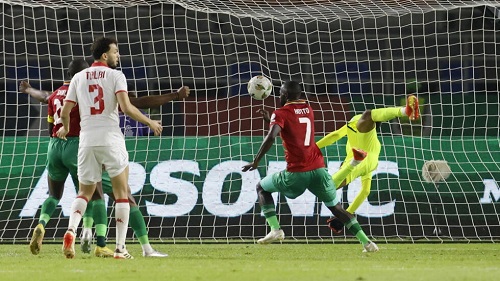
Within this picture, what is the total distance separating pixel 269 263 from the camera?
9.36 m

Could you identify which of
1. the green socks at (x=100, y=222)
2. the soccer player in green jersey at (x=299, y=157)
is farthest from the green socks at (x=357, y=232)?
the green socks at (x=100, y=222)

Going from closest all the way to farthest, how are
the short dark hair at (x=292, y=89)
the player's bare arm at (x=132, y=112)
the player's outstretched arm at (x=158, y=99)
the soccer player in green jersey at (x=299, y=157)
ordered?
the player's bare arm at (x=132, y=112) < the player's outstretched arm at (x=158, y=99) < the soccer player in green jersey at (x=299, y=157) < the short dark hair at (x=292, y=89)

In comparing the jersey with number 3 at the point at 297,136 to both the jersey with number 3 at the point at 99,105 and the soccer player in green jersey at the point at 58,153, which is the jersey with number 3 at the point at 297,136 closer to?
the soccer player in green jersey at the point at 58,153

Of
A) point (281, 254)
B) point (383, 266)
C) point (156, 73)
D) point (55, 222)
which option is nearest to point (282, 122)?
point (281, 254)

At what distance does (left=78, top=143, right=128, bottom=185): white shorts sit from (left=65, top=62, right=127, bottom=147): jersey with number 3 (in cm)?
5

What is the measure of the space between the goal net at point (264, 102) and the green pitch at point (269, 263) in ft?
4.08

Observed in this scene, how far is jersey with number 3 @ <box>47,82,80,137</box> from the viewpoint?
34.3 feet

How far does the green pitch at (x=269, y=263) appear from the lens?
782cm

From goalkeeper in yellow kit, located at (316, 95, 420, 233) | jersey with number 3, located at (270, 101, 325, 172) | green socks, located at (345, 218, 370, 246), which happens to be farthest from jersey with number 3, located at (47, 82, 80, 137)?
goalkeeper in yellow kit, located at (316, 95, 420, 233)

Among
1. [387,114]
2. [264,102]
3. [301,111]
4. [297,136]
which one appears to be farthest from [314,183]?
[264,102]

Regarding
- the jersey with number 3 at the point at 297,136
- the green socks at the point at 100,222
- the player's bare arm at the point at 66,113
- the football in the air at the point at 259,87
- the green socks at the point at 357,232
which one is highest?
the player's bare arm at the point at 66,113

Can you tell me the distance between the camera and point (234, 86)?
16.2 meters

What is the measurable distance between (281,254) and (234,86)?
5603mm

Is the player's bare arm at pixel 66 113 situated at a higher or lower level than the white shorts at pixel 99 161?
higher
